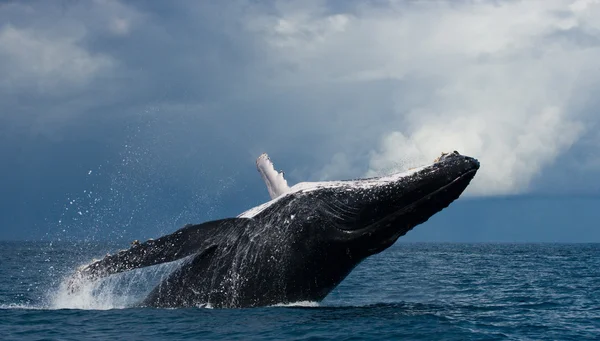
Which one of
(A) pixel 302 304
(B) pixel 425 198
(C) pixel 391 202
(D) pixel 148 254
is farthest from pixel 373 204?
(D) pixel 148 254

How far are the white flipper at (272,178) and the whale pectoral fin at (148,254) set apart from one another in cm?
184

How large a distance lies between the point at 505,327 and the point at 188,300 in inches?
215

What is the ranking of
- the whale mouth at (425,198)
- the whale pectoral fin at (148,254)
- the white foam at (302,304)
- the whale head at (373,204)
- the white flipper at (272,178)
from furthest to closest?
the white flipper at (272,178), the white foam at (302,304), the whale pectoral fin at (148,254), the whale head at (373,204), the whale mouth at (425,198)

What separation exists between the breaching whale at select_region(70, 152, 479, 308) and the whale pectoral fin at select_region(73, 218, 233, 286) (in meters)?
0.02

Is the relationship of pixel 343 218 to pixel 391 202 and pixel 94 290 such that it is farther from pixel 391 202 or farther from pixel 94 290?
pixel 94 290

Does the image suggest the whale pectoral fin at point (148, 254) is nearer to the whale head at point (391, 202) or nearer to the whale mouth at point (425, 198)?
the whale head at point (391, 202)

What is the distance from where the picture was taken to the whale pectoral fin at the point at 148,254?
1133 centimetres

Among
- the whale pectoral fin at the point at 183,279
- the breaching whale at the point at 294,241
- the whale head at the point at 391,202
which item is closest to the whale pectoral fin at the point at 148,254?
the breaching whale at the point at 294,241

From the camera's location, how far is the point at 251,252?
11742 mm

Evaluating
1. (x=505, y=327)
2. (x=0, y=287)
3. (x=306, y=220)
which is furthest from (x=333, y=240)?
(x=0, y=287)

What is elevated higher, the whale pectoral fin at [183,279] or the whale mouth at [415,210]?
the whale mouth at [415,210]

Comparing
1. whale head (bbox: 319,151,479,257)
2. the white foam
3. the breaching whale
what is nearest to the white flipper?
the breaching whale

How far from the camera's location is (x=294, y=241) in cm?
1158

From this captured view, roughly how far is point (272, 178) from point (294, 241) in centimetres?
186
